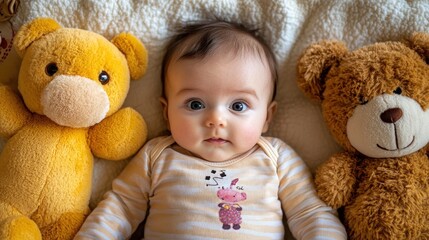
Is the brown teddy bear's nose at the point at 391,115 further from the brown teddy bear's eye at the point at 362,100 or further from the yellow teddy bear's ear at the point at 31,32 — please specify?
the yellow teddy bear's ear at the point at 31,32

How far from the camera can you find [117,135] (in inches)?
43.1

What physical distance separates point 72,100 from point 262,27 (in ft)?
1.56

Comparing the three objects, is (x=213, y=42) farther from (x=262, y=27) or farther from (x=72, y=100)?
(x=72, y=100)

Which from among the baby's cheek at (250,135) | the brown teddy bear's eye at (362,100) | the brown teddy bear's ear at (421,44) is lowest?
the baby's cheek at (250,135)

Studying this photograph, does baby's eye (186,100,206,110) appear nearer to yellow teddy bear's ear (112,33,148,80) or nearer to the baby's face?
the baby's face

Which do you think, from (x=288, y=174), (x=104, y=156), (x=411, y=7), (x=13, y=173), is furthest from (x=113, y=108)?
(x=411, y=7)

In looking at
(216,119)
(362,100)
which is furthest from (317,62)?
(216,119)

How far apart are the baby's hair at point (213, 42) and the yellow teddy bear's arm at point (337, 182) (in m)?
0.23

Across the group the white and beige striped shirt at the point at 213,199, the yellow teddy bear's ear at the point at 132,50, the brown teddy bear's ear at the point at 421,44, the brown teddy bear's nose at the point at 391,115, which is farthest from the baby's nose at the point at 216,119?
the brown teddy bear's ear at the point at 421,44

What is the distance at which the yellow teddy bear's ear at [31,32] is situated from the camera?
108 centimetres

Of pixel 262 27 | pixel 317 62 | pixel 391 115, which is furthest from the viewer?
pixel 262 27

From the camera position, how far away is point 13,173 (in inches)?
40.7

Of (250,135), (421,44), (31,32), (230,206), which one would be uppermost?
(421,44)

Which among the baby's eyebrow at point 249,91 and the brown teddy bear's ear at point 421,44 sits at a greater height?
the brown teddy bear's ear at point 421,44
